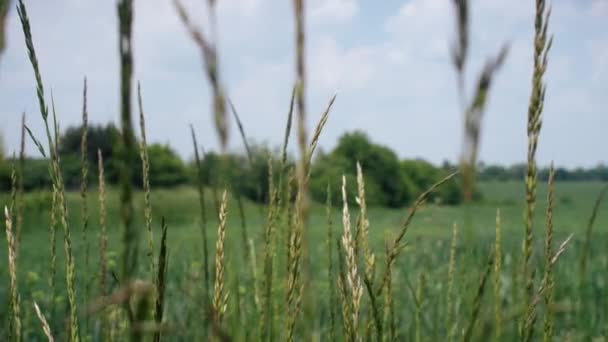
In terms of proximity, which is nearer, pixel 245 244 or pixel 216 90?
pixel 216 90

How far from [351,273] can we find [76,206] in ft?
91.4


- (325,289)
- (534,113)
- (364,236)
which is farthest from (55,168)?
(325,289)

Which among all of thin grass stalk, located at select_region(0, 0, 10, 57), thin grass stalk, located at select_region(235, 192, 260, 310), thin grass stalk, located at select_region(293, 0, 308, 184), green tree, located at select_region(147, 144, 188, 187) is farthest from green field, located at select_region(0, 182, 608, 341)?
green tree, located at select_region(147, 144, 188, 187)

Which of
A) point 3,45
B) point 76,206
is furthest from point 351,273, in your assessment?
point 76,206

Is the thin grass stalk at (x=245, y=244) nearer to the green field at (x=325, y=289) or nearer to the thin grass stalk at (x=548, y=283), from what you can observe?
the green field at (x=325, y=289)

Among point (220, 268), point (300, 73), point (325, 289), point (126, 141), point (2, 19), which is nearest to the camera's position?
point (126, 141)

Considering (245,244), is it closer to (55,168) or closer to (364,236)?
(364,236)

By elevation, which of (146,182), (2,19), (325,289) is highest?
(2,19)

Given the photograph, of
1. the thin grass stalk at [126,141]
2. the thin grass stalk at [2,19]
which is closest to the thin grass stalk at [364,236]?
the thin grass stalk at [126,141]

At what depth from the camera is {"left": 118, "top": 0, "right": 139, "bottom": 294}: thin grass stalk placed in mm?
493

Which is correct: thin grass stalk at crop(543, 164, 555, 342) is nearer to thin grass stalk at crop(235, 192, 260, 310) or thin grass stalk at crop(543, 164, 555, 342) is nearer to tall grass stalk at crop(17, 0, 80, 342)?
thin grass stalk at crop(235, 192, 260, 310)

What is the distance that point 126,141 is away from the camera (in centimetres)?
50

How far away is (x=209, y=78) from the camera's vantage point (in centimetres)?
79

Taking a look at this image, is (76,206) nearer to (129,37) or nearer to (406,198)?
(406,198)
